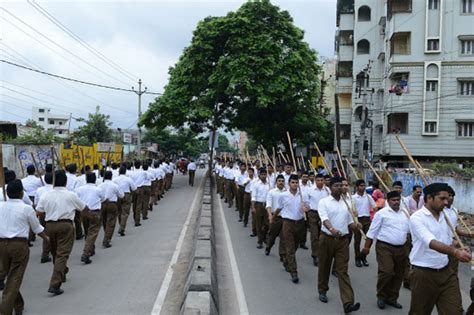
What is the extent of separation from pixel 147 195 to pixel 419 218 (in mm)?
10602

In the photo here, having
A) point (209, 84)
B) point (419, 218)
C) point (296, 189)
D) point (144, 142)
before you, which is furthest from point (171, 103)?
point (144, 142)

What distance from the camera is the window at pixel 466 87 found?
29.5 m

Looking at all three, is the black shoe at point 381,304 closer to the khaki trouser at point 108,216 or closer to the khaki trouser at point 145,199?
the khaki trouser at point 108,216

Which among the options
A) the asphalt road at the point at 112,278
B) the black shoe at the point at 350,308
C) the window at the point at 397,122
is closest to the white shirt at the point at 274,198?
the asphalt road at the point at 112,278

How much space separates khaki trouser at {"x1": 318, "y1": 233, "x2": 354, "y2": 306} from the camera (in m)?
6.02

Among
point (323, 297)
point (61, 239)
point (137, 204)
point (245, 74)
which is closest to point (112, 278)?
point (61, 239)

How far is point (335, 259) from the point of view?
6.27 metres

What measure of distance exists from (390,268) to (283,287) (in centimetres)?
179

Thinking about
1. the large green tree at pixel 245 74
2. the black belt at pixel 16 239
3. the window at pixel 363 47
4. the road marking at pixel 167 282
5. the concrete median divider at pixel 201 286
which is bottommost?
the road marking at pixel 167 282

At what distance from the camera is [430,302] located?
4582 millimetres

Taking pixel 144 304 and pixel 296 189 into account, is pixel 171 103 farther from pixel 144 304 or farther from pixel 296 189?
pixel 144 304

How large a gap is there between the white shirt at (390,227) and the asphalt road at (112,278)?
3435mm

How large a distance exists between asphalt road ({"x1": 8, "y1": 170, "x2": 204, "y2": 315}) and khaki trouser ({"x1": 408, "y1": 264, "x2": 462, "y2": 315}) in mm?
3406

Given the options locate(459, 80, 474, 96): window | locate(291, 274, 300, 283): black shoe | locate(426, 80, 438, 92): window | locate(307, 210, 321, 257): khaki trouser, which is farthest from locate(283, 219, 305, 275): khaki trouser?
locate(459, 80, 474, 96): window
